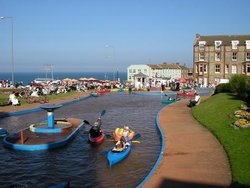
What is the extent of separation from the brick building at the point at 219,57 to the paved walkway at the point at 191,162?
171 ft

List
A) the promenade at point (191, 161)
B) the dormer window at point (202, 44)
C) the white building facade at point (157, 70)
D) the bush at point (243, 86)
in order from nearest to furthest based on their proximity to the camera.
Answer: the promenade at point (191, 161) → the bush at point (243, 86) → the dormer window at point (202, 44) → the white building facade at point (157, 70)

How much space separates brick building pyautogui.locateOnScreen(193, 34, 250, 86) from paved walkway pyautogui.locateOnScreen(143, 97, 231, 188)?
51979 millimetres

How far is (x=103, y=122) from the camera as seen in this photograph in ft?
102

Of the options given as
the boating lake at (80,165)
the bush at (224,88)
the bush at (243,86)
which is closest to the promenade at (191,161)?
the boating lake at (80,165)

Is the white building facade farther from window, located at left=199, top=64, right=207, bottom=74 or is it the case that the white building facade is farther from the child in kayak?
the child in kayak

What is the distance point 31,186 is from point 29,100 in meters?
28.4

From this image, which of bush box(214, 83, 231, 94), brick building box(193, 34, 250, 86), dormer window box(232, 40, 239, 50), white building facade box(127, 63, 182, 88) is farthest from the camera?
white building facade box(127, 63, 182, 88)

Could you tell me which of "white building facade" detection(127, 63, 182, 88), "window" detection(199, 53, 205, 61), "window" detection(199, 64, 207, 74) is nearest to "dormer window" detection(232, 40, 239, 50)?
"window" detection(199, 53, 205, 61)

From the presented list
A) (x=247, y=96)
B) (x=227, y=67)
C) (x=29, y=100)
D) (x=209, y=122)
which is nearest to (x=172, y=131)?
(x=209, y=122)

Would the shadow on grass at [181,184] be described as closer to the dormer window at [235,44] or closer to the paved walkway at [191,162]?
the paved walkway at [191,162]

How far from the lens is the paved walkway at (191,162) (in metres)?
13.3

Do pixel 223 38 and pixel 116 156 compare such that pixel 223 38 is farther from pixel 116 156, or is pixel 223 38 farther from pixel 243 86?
pixel 116 156

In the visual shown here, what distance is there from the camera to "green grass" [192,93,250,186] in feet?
45.2

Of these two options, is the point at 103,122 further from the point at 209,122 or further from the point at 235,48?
the point at 235,48
